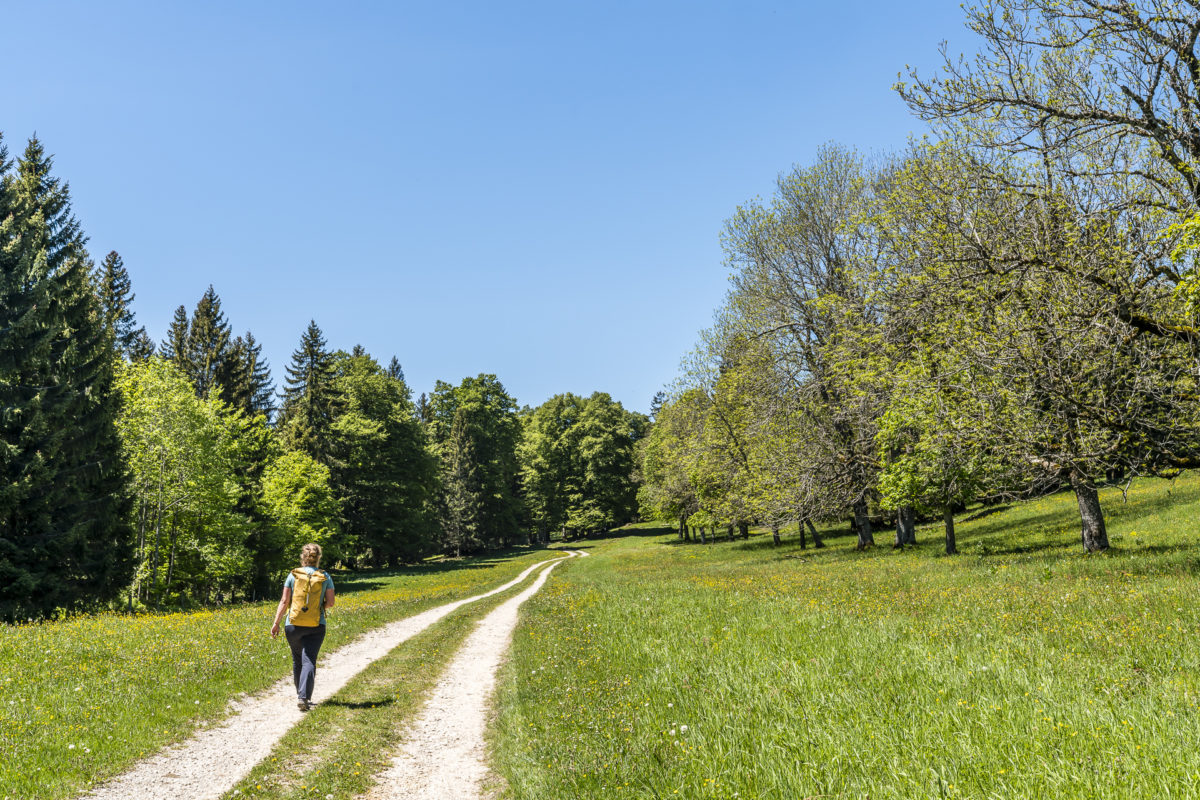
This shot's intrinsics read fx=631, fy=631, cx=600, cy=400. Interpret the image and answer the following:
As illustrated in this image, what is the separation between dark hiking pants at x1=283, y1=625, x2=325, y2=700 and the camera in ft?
31.1

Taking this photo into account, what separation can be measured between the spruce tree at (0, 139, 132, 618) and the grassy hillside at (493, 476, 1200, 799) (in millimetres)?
20536

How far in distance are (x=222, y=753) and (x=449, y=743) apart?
2621mm

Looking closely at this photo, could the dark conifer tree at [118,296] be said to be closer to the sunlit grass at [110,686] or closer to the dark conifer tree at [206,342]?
the dark conifer tree at [206,342]

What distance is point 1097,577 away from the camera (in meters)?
13.1

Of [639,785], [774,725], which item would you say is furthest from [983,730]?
[639,785]

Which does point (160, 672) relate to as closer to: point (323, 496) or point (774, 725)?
point (774, 725)

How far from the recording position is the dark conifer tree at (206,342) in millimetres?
56281

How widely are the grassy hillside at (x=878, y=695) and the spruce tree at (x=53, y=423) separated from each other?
2054 centimetres

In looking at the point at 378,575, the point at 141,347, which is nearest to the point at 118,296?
the point at 141,347

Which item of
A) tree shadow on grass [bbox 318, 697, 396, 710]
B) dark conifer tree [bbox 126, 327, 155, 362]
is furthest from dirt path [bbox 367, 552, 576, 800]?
dark conifer tree [bbox 126, 327, 155, 362]

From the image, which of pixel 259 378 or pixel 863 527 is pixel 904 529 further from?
pixel 259 378

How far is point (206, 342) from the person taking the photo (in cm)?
5984

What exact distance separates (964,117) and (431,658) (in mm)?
15269

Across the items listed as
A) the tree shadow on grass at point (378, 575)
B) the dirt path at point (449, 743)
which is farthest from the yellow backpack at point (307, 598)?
the tree shadow on grass at point (378, 575)
